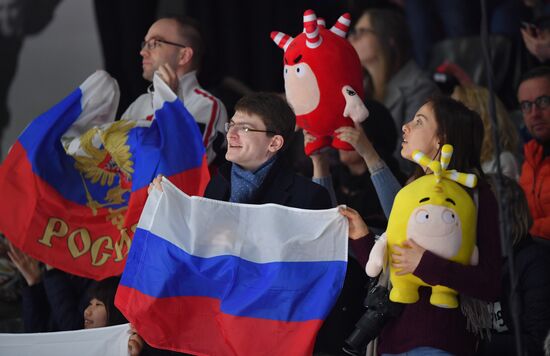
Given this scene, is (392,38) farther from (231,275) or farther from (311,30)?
(231,275)

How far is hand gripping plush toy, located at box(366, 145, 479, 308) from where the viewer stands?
12.6ft

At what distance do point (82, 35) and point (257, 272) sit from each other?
311 centimetres

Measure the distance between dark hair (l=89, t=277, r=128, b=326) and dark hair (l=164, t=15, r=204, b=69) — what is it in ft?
3.82

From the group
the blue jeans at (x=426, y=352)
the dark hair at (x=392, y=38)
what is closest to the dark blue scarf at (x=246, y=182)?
the blue jeans at (x=426, y=352)

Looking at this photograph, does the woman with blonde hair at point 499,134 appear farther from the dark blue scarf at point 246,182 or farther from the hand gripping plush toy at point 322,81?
the dark blue scarf at point 246,182

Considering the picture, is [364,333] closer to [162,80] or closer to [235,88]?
[162,80]

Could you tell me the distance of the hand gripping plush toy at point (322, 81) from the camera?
4652mm

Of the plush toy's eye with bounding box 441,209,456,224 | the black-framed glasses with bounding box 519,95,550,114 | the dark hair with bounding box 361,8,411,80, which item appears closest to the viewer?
the plush toy's eye with bounding box 441,209,456,224

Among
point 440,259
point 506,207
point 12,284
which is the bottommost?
point 12,284

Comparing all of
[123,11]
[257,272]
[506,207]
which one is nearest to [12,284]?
[257,272]

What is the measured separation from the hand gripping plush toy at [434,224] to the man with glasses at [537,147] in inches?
52.9

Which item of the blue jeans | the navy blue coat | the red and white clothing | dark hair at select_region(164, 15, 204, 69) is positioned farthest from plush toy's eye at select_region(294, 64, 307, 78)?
the blue jeans

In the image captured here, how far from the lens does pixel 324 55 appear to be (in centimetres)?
466

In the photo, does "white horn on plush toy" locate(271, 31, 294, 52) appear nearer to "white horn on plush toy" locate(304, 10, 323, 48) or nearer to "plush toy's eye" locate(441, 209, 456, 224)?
"white horn on plush toy" locate(304, 10, 323, 48)
